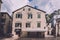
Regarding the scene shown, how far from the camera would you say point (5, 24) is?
6028 centimetres

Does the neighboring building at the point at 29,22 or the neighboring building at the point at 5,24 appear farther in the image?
the neighboring building at the point at 5,24

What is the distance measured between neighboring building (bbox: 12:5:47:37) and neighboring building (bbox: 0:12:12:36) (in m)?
2.77

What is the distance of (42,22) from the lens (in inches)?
2356

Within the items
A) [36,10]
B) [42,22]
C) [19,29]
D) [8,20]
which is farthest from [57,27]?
[8,20]

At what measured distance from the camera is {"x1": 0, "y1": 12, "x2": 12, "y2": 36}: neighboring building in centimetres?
5941

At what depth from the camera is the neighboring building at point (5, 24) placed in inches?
2339

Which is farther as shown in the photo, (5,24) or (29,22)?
(5,24)

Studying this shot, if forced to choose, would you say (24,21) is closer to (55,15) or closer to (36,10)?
(36,10)

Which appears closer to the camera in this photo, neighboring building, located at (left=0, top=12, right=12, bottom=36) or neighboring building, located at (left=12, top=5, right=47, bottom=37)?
neighboring building, located at (left=12, top=5, right=47, bottom=37)

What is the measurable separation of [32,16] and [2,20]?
10.8m

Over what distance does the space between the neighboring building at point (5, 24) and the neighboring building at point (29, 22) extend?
9.09 feet

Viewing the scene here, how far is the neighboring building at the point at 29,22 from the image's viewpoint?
59.0m

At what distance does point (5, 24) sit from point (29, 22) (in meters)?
8.55

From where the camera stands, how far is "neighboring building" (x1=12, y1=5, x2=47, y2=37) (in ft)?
194
